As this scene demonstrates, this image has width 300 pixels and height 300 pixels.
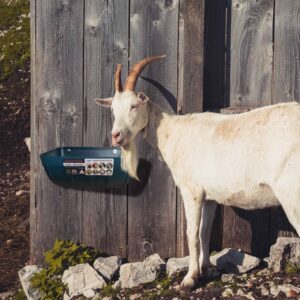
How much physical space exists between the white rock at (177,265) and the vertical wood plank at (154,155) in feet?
1.26

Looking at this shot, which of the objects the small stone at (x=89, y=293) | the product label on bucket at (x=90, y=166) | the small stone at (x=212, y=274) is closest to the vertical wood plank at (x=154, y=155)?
the product label on bucket at (x=90, y=166)

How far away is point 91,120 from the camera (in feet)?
23.1

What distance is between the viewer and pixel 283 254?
6266mm

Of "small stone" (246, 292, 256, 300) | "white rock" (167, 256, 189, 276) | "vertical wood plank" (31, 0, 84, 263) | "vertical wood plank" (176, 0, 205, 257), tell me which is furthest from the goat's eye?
"small stone" (246, 292, 256, 300)

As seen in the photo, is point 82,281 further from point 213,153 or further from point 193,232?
point 213,153

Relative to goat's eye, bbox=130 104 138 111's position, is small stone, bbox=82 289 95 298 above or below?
below

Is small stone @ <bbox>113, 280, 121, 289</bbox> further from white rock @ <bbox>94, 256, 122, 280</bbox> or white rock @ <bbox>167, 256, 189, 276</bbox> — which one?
white rock @ <bbox>167, 256, 189, 276</bbox>

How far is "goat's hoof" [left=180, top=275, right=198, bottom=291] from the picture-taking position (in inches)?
241

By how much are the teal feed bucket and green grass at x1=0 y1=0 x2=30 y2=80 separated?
4.72 metres

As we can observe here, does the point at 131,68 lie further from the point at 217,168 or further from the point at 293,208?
the point at 293,208

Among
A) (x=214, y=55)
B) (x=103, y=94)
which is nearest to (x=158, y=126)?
(x=103, y=94)

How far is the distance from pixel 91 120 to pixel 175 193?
108cm

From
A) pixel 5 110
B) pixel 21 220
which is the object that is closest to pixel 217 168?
pixel 21 220

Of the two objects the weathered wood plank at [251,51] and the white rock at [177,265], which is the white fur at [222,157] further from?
Answer: the weathered wood plank at [251,51]
